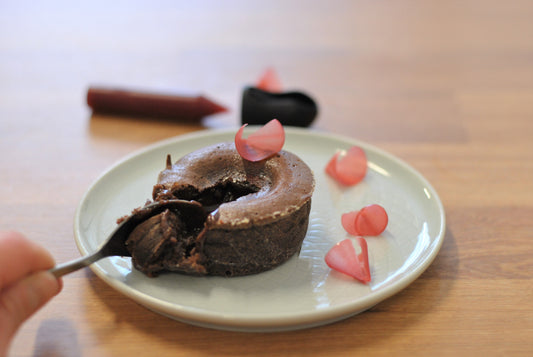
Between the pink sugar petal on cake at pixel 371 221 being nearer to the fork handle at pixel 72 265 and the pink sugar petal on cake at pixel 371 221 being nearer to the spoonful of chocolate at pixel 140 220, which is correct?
the spoonful of chocolate at pixel 140 220

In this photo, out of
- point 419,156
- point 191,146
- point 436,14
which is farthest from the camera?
point 436,14

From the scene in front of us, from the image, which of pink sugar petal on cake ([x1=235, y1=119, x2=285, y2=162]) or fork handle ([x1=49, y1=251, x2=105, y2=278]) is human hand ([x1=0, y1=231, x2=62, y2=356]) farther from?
pink sugar petal on cake ([x1=235, y1=119, x2=285, y2=162])

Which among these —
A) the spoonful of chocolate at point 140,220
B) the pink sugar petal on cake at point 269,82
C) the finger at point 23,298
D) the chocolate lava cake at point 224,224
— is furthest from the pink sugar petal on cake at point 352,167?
the finger at point 23,298

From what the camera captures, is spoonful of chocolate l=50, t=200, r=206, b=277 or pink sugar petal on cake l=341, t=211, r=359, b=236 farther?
pink sugar petal on cake l=341, t=211, r=359, b=236

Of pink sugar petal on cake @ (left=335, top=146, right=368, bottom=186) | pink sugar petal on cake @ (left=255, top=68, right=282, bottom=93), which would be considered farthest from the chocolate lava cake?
pink sugar petal on cake @ (left=255, top=68, right=282, bottom=93)

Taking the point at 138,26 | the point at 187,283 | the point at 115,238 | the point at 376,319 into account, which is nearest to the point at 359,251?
the point at 376,319

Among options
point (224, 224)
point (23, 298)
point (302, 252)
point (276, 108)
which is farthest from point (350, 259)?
point (276, 108)

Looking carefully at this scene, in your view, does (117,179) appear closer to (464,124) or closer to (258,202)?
(258,202)

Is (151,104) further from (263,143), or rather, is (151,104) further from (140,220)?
(140,220)
